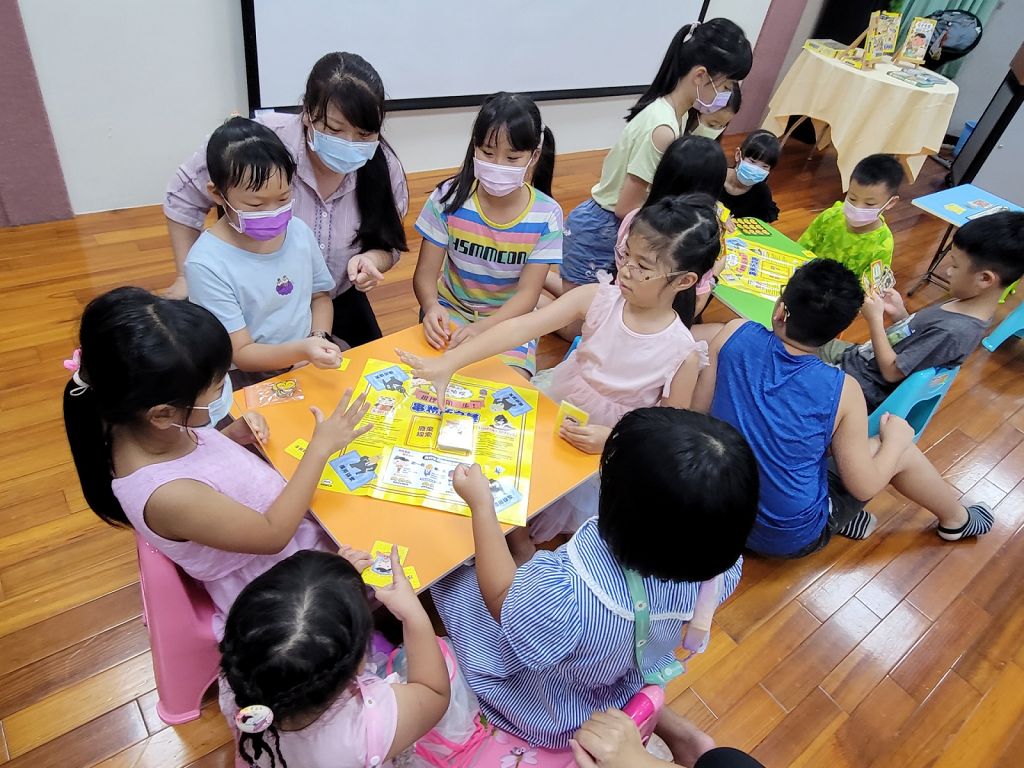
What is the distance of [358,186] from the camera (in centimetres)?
191


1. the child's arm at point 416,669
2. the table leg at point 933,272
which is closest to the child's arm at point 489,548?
the child's arm at point 416,669

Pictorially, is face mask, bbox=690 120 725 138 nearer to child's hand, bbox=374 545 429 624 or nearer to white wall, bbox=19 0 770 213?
white wall, bbox=19 0 770 213

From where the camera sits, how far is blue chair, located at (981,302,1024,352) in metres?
3.29

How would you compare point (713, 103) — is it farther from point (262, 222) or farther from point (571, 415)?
point (262, 222)

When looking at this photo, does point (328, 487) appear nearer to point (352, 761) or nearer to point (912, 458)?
point (352, 761)

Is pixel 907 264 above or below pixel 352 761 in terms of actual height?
below

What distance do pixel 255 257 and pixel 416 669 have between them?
1.05 m

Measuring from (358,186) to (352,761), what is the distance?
5.05 ft

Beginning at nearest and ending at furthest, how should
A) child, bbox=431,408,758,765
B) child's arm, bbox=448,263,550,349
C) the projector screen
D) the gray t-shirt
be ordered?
child, bbox=431,408,758,765 → child's arm, bbox=448,263,550,349 → the gray t-shirt → the projector screen

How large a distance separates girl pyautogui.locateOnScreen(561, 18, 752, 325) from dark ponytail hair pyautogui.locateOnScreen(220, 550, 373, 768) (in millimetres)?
2065

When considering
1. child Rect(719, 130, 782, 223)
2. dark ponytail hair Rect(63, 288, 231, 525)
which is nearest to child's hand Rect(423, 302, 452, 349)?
dark ponytail hair Rect(63, 288, 231, 525)

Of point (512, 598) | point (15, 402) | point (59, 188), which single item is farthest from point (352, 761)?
point (59, 188)

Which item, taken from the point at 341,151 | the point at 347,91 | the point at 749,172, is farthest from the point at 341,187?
the point at 749,172

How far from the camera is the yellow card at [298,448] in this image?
1299 mm
